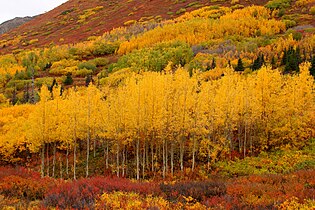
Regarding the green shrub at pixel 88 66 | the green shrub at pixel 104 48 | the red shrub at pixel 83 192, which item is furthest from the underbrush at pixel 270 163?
the green shrub at pixel 104 48

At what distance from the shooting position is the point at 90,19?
6516 inches

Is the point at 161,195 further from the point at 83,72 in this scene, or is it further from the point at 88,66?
the point at 88,66

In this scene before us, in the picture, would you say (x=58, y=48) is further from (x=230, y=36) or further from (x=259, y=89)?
(x=259, y=89)

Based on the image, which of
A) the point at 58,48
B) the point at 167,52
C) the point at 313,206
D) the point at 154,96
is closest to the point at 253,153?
the point at 154,96

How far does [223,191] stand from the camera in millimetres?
11031

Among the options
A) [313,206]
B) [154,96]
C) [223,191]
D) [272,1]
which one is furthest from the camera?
[272,1]

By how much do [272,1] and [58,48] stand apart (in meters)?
90.6

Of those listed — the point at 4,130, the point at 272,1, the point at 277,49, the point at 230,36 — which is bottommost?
the point at 4,130

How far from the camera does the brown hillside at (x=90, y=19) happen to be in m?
144

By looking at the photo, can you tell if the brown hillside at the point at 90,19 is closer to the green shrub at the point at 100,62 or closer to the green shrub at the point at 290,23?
the green shrub at the point at 290,23

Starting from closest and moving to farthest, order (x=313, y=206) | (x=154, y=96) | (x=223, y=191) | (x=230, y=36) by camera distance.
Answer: (x=313, y=206) < (x=223, y=191) < (x=154, y=96) < (x=230, y=36)

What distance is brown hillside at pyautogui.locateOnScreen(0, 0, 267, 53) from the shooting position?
143837 mm

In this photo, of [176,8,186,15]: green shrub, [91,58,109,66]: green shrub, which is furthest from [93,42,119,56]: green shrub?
[176,8,186,15]: green shrub

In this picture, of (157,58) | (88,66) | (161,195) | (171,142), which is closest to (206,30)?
(157,58)
